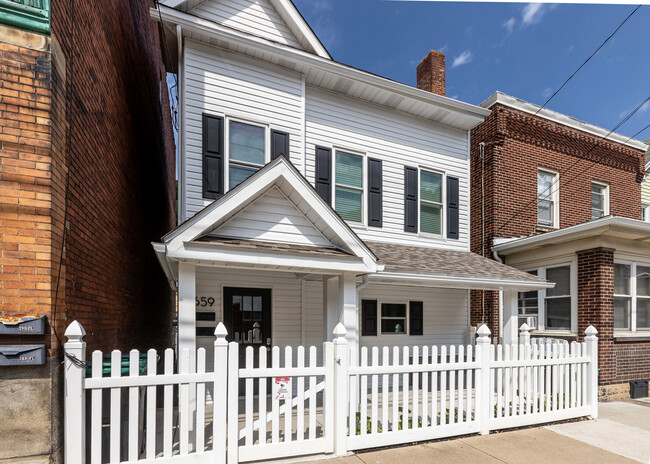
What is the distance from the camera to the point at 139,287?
8.88 meters

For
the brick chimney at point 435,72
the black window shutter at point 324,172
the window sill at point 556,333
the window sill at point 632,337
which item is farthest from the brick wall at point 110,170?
the window sill at point 632,337

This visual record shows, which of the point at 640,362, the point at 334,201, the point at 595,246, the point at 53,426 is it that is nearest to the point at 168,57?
the point at 334,201

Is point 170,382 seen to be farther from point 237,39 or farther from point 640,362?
point 640,362

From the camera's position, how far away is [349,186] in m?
8.41

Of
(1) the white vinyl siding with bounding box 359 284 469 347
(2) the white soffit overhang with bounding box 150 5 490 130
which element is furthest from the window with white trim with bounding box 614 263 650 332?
(2) the white soffit overhang with bounding box 150 5 490 130

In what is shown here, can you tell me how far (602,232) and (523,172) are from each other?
10.9ft

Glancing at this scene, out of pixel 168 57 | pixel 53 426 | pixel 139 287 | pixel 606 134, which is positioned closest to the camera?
pixel 53 426

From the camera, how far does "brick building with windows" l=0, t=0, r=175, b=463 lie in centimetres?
333

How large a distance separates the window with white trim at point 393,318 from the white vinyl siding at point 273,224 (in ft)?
12.8

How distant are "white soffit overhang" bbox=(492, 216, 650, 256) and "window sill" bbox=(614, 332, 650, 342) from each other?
6.94 ft

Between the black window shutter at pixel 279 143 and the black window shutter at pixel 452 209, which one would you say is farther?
the black window shutter at pixel 452 209

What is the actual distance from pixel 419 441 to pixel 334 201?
15.6ft

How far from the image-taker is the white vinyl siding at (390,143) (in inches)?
327

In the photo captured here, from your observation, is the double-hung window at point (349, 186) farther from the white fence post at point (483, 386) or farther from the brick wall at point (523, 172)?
the brick wall at point (523, 172)
